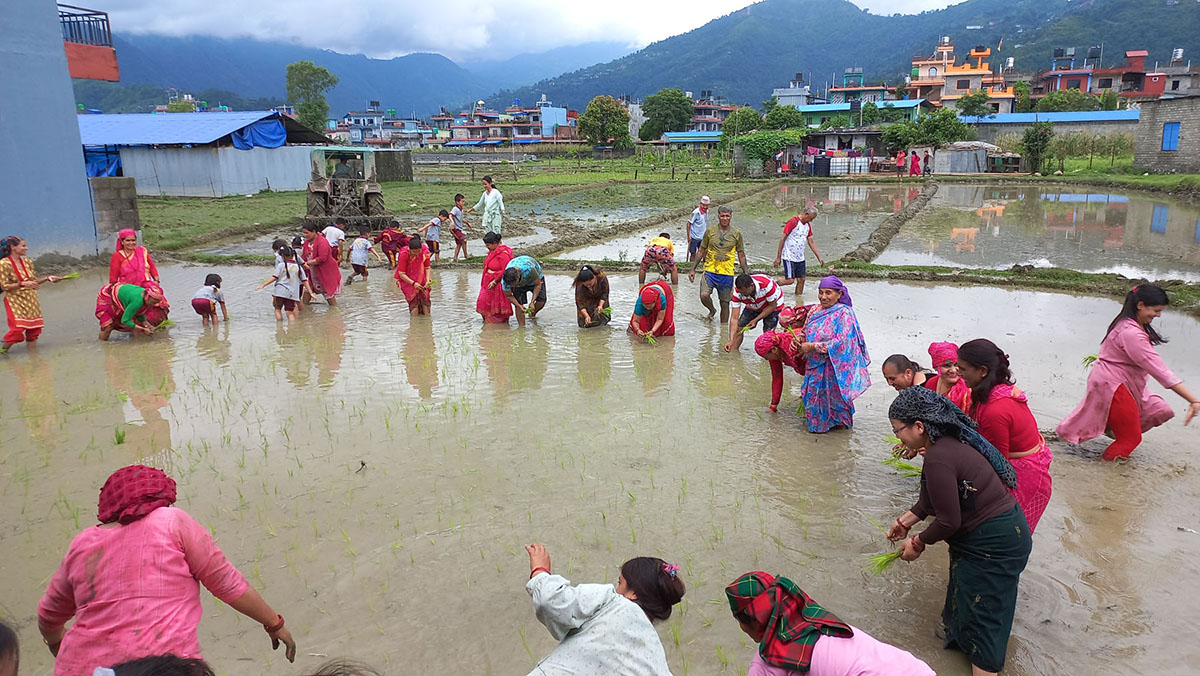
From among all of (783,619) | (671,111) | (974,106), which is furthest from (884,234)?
(671,111)

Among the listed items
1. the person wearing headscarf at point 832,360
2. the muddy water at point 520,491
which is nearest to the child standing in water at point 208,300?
the muddy water at point 520,491

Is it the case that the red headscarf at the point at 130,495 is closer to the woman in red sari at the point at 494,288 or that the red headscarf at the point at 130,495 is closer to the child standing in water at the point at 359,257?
the woman in red sari at the point at 494,288

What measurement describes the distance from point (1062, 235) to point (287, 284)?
57.2 feet

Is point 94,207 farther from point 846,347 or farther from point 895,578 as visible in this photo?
point 895,578

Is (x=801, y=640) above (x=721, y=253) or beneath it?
beneath

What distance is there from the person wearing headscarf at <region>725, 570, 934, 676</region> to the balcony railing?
20.2m

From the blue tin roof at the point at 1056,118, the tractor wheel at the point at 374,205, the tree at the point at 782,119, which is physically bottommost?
the tractor wheel at the point at 374,205

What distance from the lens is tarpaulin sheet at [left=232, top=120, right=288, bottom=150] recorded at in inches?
1250

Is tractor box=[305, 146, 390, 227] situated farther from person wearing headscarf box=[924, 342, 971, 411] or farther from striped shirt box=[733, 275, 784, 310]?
person wearing headscarf box=[924, 342, 971, 411]

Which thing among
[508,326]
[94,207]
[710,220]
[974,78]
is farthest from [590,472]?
[974,78]

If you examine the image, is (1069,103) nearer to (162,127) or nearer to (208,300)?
(162,127)

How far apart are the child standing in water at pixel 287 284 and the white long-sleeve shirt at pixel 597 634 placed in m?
8.64

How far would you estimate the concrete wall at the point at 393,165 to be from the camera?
38.6 m

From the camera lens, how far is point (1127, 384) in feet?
17.7
